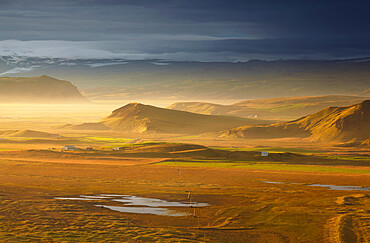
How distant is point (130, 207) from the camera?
34.7m

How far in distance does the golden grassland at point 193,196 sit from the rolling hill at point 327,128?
33626mm

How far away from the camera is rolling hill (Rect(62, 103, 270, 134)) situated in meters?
132

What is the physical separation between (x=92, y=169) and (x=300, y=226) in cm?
3096

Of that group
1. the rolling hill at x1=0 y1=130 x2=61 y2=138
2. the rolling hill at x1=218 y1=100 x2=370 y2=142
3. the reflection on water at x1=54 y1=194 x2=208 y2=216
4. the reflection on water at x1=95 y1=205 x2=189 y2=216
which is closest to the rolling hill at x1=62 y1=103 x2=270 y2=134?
the rolling hill at x1=218 y1=100 x2=370 y2=142

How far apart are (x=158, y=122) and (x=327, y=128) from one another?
149 feet

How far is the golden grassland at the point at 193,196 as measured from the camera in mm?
28188

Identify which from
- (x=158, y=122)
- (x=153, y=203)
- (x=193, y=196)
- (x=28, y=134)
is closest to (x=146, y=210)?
(x=153, y=203)

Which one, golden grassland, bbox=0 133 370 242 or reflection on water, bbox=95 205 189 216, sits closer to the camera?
golden grassland, bbox=0 133 370 242

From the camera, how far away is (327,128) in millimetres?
109250

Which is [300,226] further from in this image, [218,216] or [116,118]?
[116,118]

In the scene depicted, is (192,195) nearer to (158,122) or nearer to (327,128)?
(327,128)

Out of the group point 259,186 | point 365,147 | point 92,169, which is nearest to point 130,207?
point 259,186

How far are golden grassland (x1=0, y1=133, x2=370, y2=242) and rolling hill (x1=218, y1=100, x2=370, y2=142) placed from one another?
33626mm

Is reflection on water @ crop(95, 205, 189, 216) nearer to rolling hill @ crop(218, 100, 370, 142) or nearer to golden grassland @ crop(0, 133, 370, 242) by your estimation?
golden grassland @ crop(0, 133, 370, 242)
